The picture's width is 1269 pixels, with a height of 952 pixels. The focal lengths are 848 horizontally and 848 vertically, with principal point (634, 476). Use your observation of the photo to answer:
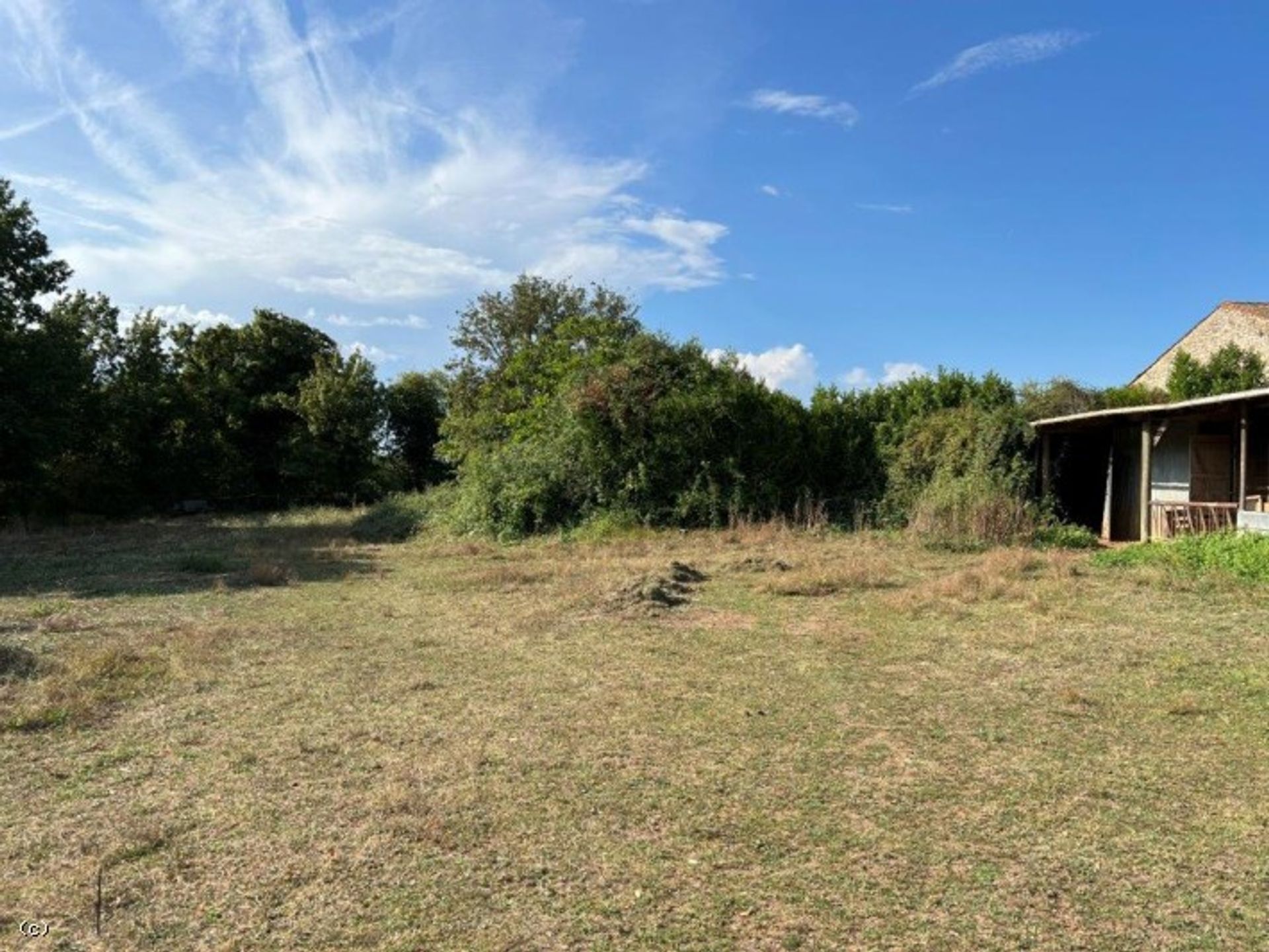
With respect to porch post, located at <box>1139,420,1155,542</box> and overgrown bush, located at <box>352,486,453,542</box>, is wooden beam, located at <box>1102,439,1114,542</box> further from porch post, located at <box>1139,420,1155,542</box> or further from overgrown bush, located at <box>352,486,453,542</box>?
overgrown bush, located at <box>352,486,453,542</box>

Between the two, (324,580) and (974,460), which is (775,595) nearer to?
(324,580)

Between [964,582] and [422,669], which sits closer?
[422,669]

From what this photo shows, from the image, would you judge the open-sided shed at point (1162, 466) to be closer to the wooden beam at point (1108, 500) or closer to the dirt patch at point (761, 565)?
the wooden beam at point (1108, 500)

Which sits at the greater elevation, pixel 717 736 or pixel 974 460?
pixel 974 460

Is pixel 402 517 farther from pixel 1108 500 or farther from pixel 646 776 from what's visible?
pixel 646 776

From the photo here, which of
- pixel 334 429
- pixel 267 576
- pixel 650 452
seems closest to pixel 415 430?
pixel 334 429

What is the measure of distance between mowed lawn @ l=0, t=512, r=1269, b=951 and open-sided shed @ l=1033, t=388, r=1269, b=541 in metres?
5.67

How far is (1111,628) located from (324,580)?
31.0 ft

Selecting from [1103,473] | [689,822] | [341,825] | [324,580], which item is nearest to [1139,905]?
[689,822]

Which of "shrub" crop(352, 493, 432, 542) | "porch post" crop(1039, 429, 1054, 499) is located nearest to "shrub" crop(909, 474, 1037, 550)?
"porch post" crop(1039, 429, 1054, 499)

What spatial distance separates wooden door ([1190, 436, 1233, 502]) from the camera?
15.4 meters

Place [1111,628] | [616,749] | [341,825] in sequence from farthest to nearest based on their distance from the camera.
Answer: [1111,628], [616,749], [341,825]

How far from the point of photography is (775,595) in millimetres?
9805

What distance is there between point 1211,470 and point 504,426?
49.3ft
